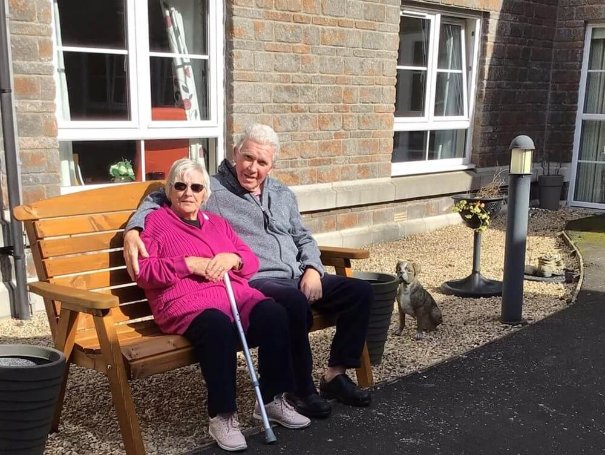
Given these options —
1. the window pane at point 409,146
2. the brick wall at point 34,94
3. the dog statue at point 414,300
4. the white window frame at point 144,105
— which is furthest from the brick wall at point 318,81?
the dog statue at point 414,300

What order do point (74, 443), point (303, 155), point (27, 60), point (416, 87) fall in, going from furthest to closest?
1. point (416, 87)
2. point (303, 155)
3. point (27, 60)
4. point (74, 443)

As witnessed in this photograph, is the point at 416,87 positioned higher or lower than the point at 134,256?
higher

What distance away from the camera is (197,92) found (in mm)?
6070

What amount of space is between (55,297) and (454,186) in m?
6.43

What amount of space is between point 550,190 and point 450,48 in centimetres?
283

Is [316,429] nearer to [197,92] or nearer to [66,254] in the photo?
[66,254]

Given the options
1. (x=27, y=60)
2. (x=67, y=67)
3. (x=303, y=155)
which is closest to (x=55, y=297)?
(x=27, y=60)

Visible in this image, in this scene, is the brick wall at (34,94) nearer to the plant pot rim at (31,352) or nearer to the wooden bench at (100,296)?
the wooden bench at (100,296)

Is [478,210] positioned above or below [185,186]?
below

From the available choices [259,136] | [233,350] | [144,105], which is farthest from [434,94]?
[233,350]

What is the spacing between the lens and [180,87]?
5.93 meters

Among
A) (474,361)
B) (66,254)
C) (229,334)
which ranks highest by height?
(66,254)

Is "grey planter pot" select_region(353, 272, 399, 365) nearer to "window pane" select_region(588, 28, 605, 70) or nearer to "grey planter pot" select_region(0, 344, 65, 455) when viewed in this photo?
"grey planter pot" select_region(0, 344, 65, 455)

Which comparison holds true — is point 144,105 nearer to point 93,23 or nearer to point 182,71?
point 182,71
